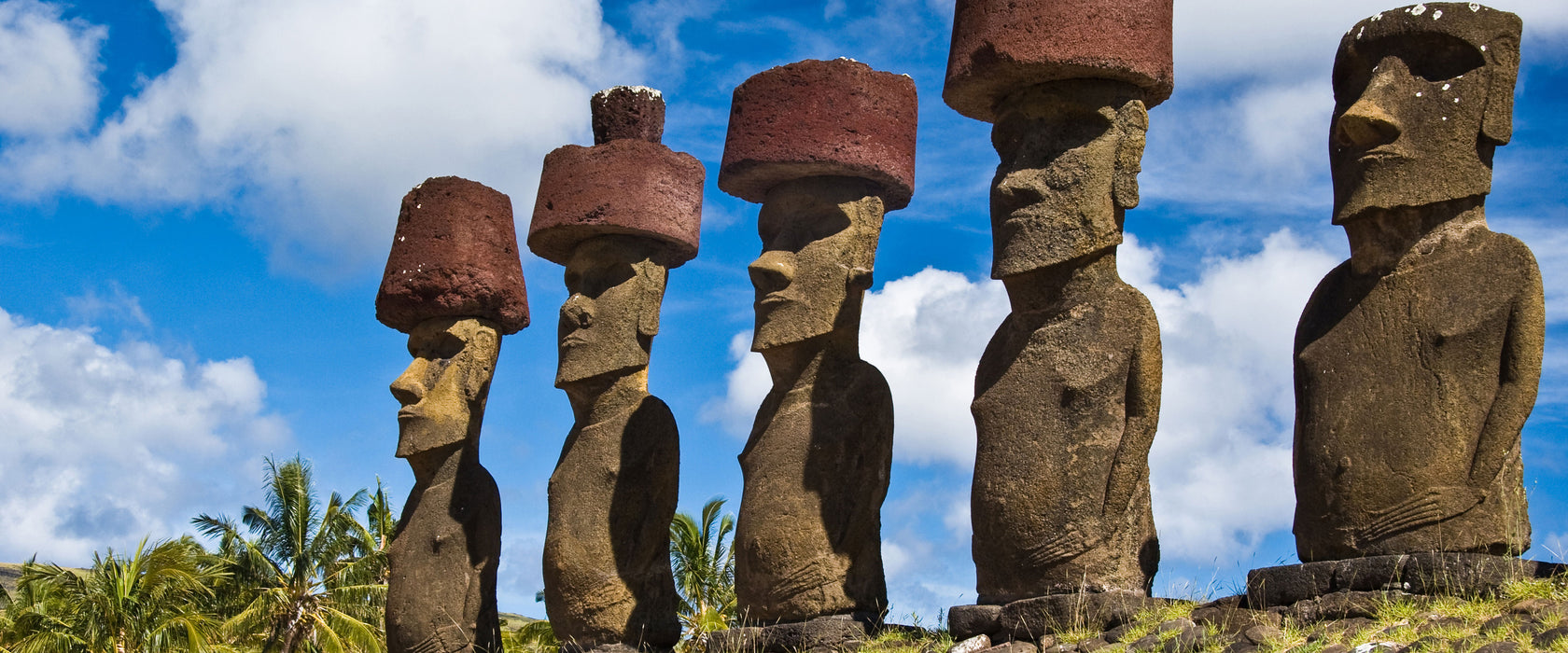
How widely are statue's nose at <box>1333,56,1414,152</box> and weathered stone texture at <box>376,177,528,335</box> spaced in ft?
21.3

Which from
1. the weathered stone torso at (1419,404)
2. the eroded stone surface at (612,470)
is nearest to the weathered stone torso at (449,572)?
the eroded stone surface at (612,470)

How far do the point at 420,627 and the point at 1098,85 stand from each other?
5.88 m

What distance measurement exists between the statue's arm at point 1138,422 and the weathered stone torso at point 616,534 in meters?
3.45

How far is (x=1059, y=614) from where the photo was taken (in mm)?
7535

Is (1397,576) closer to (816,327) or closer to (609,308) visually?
(816,327)

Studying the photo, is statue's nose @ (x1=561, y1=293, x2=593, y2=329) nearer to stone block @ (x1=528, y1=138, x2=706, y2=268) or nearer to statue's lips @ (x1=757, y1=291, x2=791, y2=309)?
stone block @ (x1=528, y1=138, x2=706, y2=268)

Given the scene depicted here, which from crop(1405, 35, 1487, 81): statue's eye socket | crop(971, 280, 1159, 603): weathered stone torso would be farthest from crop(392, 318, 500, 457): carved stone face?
crop(1405, 35, 1487, 81): statue's eye socket

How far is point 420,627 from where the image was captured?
11.0 meters

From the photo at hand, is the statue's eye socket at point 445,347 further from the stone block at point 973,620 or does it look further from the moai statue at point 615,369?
the stone block at point 973,620

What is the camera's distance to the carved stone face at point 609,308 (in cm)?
1055

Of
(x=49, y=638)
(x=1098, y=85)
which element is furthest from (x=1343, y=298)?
(x=49, y=638)

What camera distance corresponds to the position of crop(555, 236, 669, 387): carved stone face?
10555 millimetres

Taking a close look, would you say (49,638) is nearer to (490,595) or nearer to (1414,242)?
(490,595)

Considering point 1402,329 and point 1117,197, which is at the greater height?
point 1117,197
